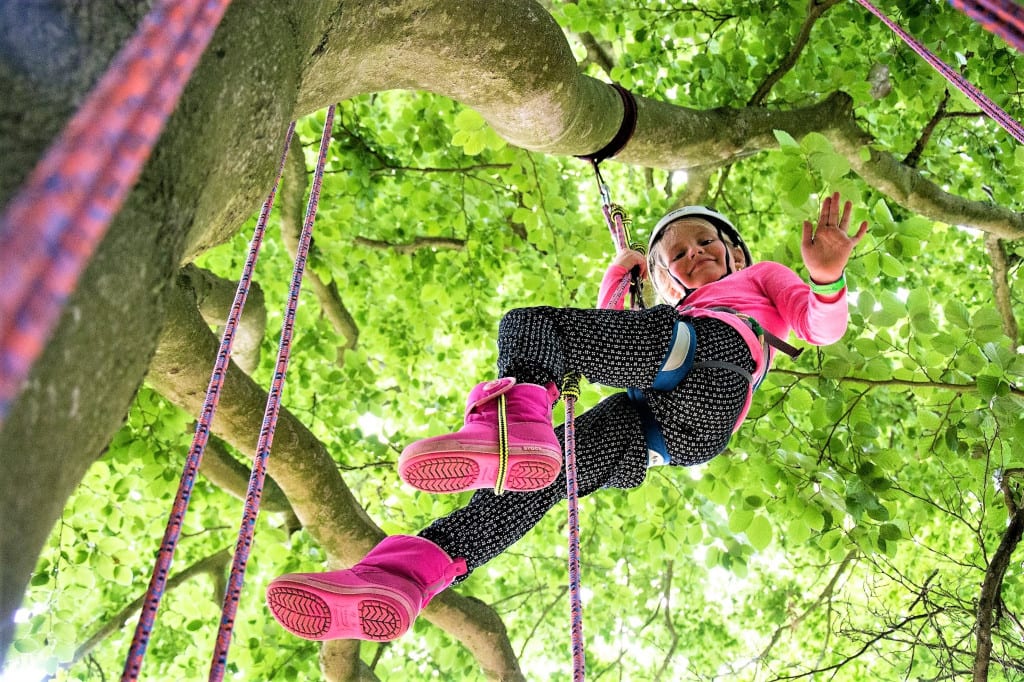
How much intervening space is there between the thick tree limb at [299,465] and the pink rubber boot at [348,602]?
3.00ft

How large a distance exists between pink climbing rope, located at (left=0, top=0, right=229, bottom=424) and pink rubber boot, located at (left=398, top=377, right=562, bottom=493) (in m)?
1.29

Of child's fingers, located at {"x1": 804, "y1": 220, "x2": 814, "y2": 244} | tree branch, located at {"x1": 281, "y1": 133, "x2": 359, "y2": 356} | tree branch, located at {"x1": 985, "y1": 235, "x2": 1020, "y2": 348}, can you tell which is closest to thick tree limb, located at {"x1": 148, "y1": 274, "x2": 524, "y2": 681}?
tree branch, located at {"x1": 281, "y1": 133, "x2": 359, "y2": 356}

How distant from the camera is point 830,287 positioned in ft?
7.45

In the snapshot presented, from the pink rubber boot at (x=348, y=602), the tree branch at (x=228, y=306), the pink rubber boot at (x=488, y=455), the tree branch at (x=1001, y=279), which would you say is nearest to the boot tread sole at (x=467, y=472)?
the pink rubber boot at (x=488, y=455)

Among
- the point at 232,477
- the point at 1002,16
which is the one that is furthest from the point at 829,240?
the point at 232,477

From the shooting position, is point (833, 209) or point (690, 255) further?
point (690, 255)

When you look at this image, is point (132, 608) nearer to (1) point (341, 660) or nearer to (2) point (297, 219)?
(1) point (341, 660)

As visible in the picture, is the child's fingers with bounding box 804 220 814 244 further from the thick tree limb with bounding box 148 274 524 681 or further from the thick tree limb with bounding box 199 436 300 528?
the thick tree limb with bounding box 199 436 300 528

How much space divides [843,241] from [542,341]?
2.90ft

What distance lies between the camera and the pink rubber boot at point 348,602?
1726mm

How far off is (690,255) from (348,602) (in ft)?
5.70

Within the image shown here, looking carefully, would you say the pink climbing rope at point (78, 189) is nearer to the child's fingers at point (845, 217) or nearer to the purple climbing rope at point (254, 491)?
the purple climbing rope at point (254, 491)

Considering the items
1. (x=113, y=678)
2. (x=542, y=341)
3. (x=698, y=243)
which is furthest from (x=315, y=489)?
(x=113, y=678)

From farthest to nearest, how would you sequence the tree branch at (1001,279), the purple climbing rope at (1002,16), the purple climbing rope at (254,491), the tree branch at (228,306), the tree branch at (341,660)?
the tree branch at (1001,279) → the tree branch at (341,660) → the tree branch at (228,306) → the purple climbing rope at (254,491) → the purple climbing rope at (1002,16)
